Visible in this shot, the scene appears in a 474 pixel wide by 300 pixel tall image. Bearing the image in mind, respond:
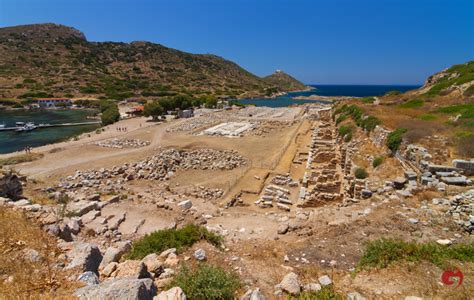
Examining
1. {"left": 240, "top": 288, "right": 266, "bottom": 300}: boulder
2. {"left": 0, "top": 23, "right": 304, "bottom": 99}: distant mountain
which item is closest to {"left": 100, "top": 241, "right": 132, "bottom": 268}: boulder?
{"left": 240, "top": 288, "right": 266, "bottom": 300}: boulder

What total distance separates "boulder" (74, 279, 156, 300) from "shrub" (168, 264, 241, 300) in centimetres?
85

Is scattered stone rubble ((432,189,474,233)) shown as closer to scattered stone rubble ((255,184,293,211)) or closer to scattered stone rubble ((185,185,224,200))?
scattered stone rubble ((255,184,293,211))

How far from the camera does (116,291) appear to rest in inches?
132

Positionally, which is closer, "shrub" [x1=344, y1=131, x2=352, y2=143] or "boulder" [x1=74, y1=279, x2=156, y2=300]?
"boulder" [x1=74, y1=279, x2=156, y2=300]

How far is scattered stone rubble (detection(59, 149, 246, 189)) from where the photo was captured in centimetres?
1616

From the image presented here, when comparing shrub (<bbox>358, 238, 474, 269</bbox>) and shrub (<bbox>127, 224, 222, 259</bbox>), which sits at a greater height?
shrub (<bbox>358, 238, 474, 269</bbox>)

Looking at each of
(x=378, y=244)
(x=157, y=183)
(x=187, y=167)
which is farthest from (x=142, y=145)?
(x=378, y=244)

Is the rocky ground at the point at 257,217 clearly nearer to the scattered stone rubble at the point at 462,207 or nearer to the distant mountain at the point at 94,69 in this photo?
the scattered stone rubble at the point at 462,207

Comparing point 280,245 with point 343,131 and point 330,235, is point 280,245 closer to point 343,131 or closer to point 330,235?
point 330,235

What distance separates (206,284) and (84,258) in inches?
87.6

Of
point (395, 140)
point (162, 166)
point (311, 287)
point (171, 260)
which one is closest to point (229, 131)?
point (162, 166)

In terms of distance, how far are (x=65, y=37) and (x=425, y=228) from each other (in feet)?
545

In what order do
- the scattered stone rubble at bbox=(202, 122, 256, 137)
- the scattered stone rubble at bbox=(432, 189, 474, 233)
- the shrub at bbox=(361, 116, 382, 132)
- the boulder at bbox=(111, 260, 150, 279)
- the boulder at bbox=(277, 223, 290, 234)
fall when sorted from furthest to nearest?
1. the scattered stone rubble at bbox=(202, 122, 256, 137)
2. the shrub at bbox=(361, 116, 382, 132)
3. the boulder at bbox=(277, 223, 290, 234)
4. the scattered stone rubble at bbox=(432, 189, 474, 233)
5. the boulder at bbox=(111, 260, 150, 279)

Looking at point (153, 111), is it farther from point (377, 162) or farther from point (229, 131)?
point (377, 162)
